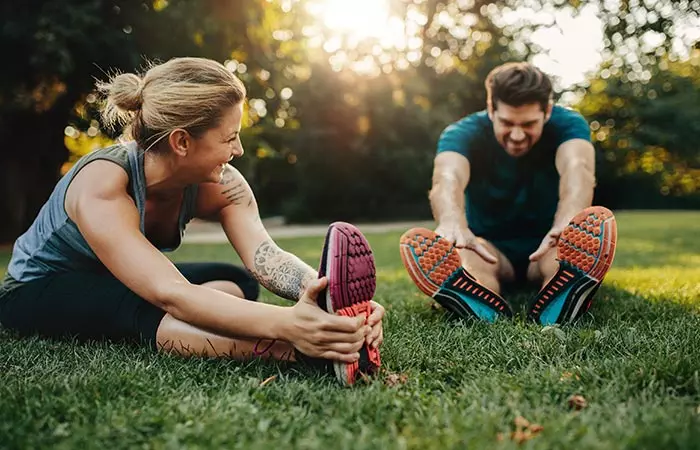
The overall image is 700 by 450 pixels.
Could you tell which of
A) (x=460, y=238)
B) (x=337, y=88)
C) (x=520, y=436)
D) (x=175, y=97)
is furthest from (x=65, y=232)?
(x=337, y=88)

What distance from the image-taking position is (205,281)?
10.0ft

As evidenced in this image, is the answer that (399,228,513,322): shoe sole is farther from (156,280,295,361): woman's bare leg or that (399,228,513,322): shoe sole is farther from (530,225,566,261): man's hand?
(156,280,295,361): woman's bare leg

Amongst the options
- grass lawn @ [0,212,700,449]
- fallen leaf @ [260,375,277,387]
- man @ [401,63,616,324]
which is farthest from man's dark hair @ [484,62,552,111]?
fallen leaf @ [260,375,277,387]

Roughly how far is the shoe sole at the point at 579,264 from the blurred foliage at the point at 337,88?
1643mm

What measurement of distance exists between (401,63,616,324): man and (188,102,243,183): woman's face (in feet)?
2.87

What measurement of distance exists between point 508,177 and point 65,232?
2.39 metres

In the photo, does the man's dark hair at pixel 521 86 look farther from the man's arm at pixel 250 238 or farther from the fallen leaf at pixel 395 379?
the fallen leaf at pixel 395 379

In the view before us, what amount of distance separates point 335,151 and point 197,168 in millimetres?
17770

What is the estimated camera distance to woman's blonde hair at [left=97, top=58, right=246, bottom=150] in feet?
7.32

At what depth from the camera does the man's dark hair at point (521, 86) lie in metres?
3.30

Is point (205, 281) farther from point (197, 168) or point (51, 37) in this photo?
point (51, 37)

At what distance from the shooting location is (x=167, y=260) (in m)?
2.12

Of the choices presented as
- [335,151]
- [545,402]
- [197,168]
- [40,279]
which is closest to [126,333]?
[40,279]

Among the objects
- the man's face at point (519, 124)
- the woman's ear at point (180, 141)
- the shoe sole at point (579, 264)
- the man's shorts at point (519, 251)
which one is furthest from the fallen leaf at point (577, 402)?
the man's shorts at point (519, 251)
